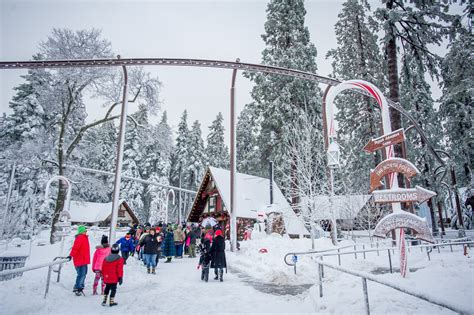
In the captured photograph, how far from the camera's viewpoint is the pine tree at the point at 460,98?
13117 mm

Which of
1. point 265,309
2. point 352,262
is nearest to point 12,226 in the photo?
point 265,309

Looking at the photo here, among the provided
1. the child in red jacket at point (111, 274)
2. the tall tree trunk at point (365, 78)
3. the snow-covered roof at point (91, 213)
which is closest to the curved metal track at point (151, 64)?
the child in red jacket at point (111, 274)

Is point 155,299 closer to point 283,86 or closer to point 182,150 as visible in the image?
point 283,86

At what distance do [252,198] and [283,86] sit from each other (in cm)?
1199

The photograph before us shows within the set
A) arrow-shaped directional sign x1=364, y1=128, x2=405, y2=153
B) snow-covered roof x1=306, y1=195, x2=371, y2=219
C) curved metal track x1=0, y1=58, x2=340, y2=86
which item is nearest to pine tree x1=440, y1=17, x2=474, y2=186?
curved metal track x1=0, y1=58, x2=340, y2=86

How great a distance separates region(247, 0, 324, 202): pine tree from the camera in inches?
981

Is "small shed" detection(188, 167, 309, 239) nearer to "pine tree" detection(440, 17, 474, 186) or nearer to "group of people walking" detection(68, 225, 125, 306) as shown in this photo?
"pine tree" detection(440, 17, 474, 186)

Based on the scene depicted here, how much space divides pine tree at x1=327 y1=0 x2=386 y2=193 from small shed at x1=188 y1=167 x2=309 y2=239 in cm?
706

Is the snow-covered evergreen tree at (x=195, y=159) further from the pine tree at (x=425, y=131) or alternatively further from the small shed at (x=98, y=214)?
the pine tree at (x=425, y=131)

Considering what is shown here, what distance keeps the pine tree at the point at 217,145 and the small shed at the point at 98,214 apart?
55.9ft

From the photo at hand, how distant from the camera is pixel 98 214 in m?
47.8

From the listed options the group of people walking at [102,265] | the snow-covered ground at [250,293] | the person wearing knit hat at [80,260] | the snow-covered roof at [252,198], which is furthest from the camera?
the snow-covered roof at [252,198]

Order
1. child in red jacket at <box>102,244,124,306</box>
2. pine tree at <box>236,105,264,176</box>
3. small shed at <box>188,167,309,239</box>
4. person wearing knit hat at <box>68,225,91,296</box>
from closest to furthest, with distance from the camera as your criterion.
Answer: child in red jacket at <box>102,244,124,306</box>
person wearing knit hat at <box>68,225,91,296</box>
small shed at <box>188,167,309,239</box>
pine tree at <box>236,105,264,176</box>

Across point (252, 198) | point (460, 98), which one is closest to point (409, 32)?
point (460, 98)
